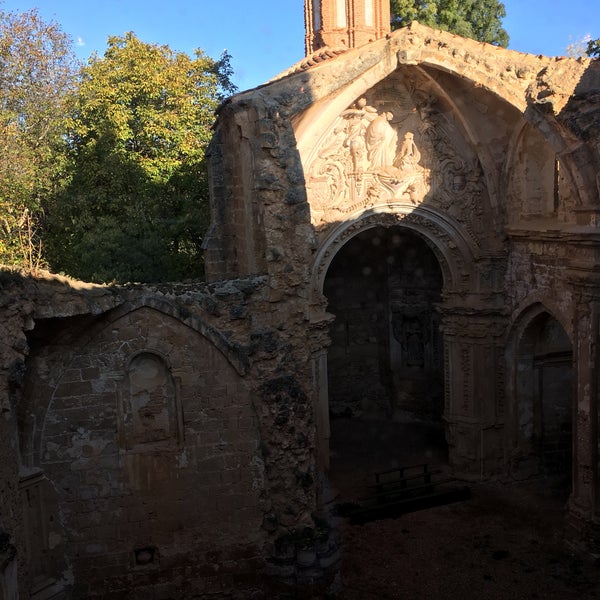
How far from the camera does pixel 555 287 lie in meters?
11.7

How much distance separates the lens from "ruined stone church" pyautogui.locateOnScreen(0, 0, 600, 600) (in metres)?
8.85

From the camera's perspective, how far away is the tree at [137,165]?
60.1 ft

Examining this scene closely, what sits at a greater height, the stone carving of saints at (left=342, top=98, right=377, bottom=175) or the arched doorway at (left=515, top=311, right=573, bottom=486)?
the stone carving of saints at (left=342, top=98, right=377, bottom=175)

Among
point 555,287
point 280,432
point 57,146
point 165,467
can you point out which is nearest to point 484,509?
point 555,287

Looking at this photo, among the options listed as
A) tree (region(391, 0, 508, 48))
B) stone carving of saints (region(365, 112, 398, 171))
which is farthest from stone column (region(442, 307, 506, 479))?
tree (region(391, 0, 508, 48))

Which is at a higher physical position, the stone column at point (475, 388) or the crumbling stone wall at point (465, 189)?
the crumbling stone wall at point (465, 189)

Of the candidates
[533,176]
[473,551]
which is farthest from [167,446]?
[533,176]

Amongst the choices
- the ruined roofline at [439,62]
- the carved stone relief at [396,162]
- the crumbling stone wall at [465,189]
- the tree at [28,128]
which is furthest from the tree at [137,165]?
the ruined roofline at [439,62]

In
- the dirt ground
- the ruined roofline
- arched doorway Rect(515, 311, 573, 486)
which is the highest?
the ruined roofline

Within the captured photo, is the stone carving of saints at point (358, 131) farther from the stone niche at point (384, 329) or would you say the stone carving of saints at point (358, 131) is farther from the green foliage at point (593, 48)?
the green foliage at point (593, 48)

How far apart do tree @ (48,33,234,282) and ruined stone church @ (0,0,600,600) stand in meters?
5.31

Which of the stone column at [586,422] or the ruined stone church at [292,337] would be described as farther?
the stone column at [586,422]

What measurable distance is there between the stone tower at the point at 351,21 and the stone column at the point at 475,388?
11.5 m

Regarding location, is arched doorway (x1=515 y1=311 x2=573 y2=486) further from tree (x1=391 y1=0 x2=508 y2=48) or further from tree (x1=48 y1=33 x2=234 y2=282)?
tree (x1=391 y1=0 x2=508 y2=48)
